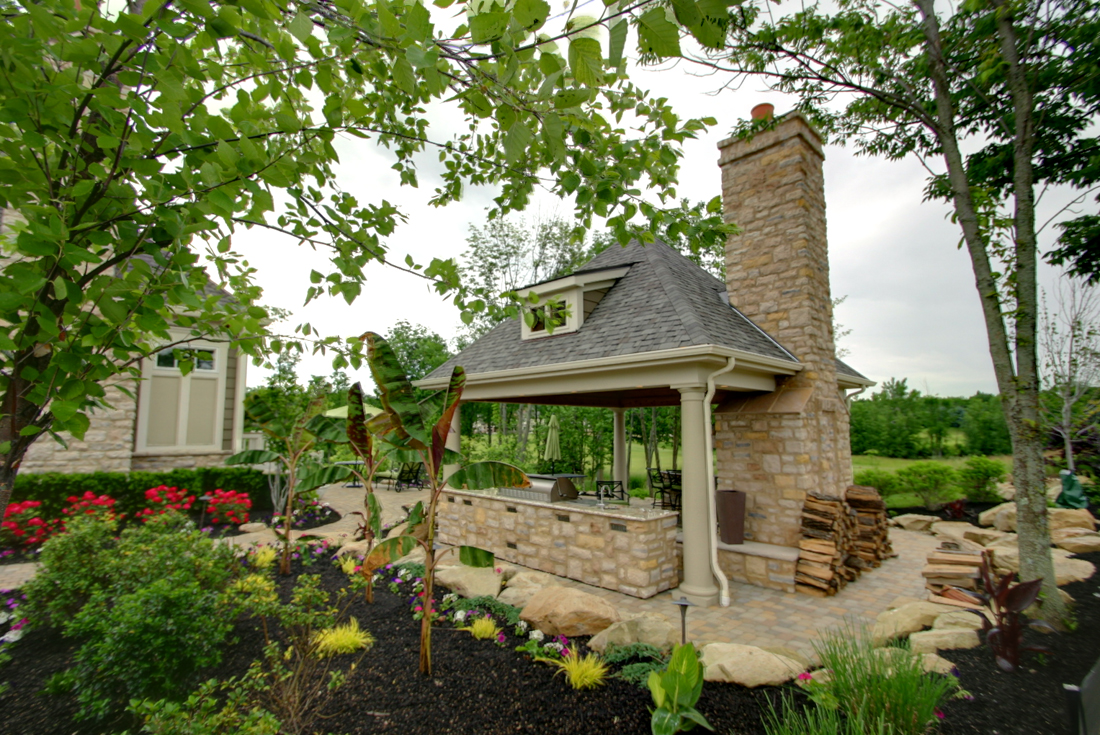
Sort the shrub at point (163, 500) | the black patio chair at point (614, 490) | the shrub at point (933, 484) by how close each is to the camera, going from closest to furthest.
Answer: the shrub at point (163, 500) < the black patio chair at point (614, 490) < the shrub at point (933, 484)

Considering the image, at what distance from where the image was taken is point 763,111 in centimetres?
791

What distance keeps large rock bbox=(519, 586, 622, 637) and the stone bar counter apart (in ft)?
5.97

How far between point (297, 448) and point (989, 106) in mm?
10689

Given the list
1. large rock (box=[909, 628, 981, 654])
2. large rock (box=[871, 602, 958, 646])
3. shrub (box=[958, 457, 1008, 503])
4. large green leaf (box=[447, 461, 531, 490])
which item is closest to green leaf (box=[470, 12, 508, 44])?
large green leaf (box=[447, 461, 531, 490])

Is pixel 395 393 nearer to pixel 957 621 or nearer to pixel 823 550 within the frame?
pixel 957 621

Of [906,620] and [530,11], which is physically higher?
[530,11]

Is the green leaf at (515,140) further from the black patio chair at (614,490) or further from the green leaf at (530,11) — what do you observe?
the black patio chair at (614,490)

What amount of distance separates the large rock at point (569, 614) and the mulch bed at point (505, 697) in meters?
0.15

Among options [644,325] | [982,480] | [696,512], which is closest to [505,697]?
[696,512]

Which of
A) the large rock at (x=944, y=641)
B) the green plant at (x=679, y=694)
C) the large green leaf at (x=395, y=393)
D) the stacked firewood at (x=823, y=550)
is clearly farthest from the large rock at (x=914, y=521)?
the large green leaf at (x=395, y=393)

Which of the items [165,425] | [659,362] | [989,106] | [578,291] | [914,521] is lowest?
[914,521]

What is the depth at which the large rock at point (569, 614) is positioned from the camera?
15.1 feet

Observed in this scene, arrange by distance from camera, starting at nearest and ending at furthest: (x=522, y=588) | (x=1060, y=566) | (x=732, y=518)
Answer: (x=522, y=588) < (x=1060, y=566) < (x=732, y=518)

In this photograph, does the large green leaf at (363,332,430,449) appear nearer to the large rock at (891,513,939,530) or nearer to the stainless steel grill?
the stainless steel grill
